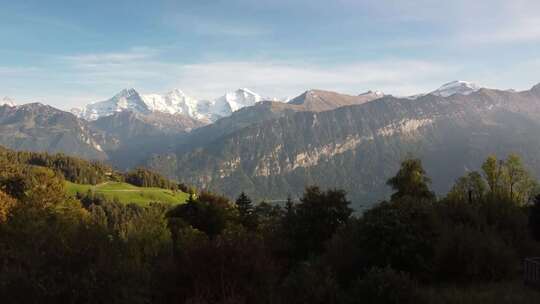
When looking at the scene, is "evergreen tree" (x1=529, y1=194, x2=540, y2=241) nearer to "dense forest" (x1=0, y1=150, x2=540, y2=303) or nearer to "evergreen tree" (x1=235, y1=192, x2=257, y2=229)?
"dense forest" (x1=0, y1=150, x2=540, y2=303)

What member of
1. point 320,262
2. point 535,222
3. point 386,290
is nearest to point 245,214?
point 535,222

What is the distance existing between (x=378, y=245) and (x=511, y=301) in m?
11.6

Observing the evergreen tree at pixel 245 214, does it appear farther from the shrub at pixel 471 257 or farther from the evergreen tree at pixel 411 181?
the shrub at pixel 471 257

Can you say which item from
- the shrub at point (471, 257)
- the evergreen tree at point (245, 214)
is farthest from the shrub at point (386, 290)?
the evergreen tree at point (245, 214)

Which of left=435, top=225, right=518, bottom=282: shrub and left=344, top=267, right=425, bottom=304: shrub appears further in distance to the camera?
left=435, top=225, right=518, bottom=282: shrub

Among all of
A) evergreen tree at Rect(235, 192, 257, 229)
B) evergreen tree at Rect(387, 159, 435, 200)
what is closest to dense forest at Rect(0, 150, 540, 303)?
evergreen tree at Rect(387, 159, 435, 200)

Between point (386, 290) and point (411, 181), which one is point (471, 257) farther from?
point (411, 181)

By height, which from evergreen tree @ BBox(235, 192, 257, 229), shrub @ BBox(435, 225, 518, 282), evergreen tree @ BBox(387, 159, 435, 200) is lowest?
evergreen tree @ BBox(235, 192, 257, 229)

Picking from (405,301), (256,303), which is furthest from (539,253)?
(256,303)

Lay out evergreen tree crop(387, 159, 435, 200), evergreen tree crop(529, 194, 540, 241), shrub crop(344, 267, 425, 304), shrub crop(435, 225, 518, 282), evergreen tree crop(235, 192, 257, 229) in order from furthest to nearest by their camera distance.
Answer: evergreen tree crop(235, 192, 257, 229) → evergreen tree crop(387, 159, 435, 200) → evergreen tree crop(529, 194, 540, 241) → shrub crop(435, 225, 518, 282) → shrub crop(344, 267, 425, 304)

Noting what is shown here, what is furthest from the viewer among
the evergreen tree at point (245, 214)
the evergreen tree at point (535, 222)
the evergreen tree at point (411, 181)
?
the evergreen tree at point (245, 214)

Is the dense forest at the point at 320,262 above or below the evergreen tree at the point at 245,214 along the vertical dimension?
above

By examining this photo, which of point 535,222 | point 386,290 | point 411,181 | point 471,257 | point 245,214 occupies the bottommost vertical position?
point 245,214

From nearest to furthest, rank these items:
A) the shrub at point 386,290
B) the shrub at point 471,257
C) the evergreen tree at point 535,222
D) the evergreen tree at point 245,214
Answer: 1. the shrub at point 386,290
2. the shrub at point 471,257
3. the evergreen tree at point 535,222
4. the evergreen tree at point 245,214
